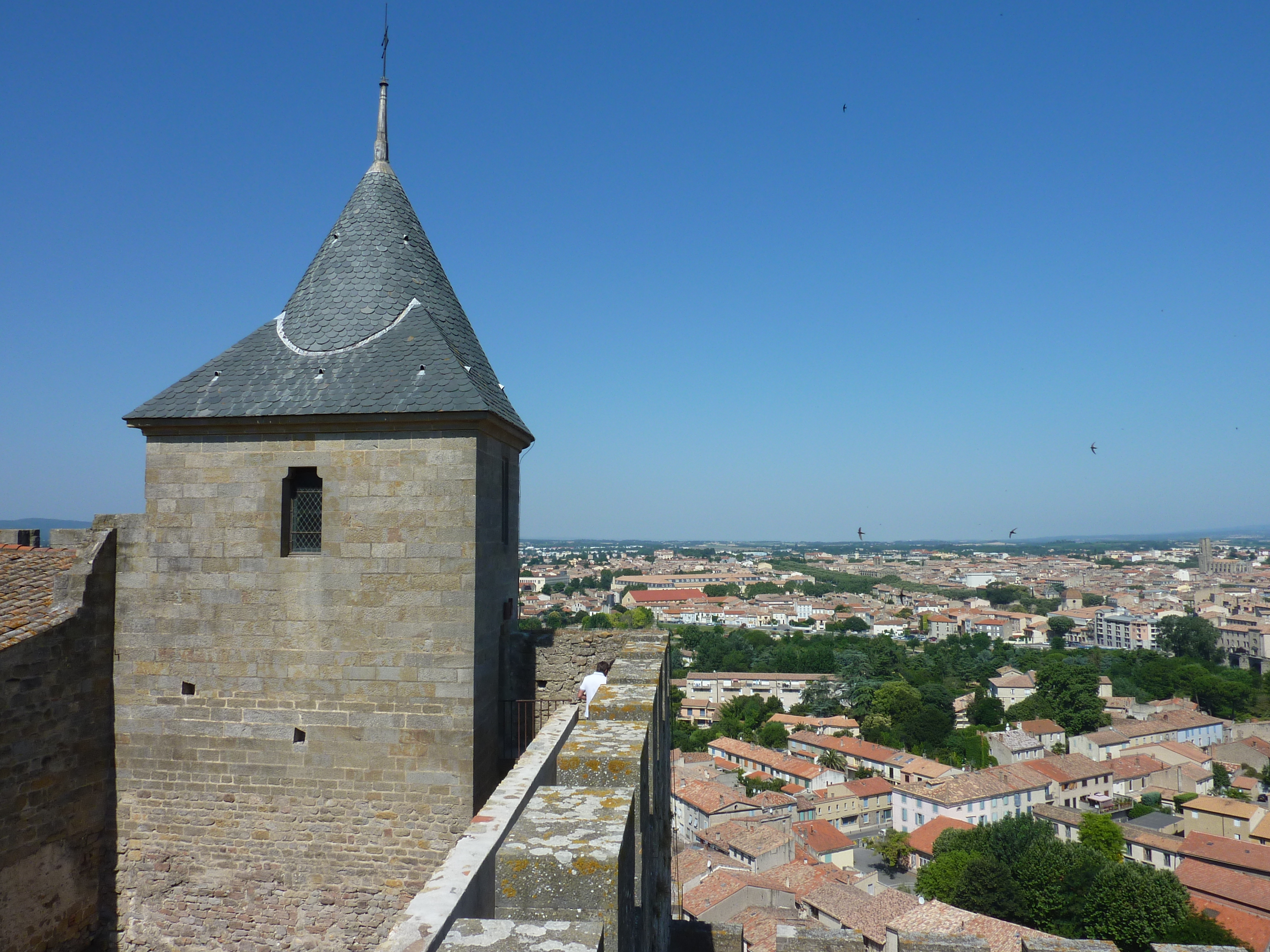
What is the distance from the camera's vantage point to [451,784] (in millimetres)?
6352

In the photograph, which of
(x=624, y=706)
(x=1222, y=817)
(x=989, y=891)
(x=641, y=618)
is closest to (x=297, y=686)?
(x=624, y=706)

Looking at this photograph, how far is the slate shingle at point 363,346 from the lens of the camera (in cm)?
665

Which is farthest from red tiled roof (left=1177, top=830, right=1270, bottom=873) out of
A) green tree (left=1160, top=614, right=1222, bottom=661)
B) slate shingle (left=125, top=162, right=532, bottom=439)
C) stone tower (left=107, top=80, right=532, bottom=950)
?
green tree (left=1160, top=614, right=1222, bottom=661)

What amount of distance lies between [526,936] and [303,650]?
4.72 meters

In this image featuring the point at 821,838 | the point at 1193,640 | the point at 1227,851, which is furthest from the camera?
the point at 1193,640

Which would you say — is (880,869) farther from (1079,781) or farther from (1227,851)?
(1079,781)

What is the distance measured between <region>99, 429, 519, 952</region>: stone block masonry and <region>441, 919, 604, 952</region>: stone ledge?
3.91 m

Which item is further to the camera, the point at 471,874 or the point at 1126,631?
the point at 1126,631

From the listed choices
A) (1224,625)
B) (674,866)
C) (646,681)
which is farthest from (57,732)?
(1224,625)

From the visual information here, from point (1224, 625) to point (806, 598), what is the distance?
202 ft

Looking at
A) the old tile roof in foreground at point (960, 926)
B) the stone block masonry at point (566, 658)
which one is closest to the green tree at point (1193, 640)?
the old tile roof in foreground at point (960, 926)

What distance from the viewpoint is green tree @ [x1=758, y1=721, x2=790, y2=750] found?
6369cm

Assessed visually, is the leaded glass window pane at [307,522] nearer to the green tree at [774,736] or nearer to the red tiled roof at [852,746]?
the red tiled roof at [852,746]

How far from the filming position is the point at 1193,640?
304 ft
